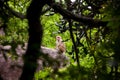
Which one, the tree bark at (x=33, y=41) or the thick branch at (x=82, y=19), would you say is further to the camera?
the thick branch at (x=82, y=19)

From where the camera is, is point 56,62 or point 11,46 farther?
point 11,46

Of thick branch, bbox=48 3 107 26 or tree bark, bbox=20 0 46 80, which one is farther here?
thick branch, bbox=48 3 107 26

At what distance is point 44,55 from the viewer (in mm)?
1916

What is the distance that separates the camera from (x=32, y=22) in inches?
74.7

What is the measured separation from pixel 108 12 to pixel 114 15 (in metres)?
0.13

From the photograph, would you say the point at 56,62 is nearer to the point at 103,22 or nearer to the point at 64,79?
the point at 64,79

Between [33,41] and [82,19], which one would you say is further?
[82,19]

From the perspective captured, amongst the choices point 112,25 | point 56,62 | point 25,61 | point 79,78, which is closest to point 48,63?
point 56,62

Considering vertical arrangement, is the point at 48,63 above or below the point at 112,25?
below

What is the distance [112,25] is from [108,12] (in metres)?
0.22

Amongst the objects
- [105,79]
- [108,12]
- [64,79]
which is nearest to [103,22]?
[108,12]

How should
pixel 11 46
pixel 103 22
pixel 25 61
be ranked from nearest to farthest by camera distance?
pixel 25 61
pixel 11 46
pixel 103 22

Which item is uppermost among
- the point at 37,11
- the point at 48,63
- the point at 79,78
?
the point at 37,11

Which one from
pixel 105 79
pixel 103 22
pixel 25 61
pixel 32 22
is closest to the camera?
pixel 25 61
